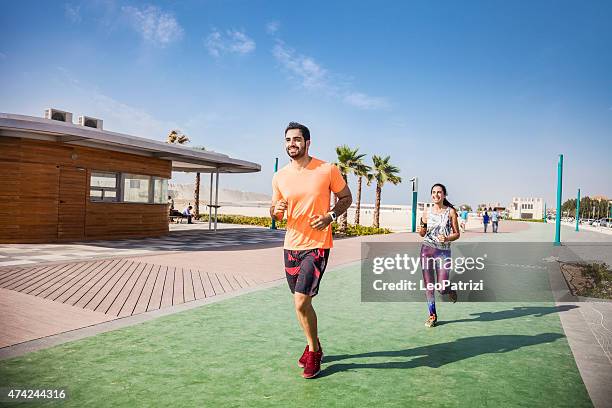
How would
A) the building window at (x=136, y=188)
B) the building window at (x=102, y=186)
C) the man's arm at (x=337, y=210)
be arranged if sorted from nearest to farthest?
the man's arm at (x=337, y=210) → the building window at (x=102, y=186) → the building window at (x=136, y=188)

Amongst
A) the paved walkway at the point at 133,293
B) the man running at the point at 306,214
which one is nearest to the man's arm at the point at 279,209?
the man running at the point at 306,214

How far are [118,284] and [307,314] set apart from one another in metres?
5.19

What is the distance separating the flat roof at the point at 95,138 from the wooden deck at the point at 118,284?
4.90 m

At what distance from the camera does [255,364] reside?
4.04m

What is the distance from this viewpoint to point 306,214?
361cm

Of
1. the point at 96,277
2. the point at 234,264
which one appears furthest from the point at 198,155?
the point at 96,277

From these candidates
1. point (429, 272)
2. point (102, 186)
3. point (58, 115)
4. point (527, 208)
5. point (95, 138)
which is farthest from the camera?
point (527, 208)

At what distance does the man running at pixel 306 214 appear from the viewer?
11.9 ft

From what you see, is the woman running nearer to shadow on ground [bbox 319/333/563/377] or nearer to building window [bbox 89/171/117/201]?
shadow on ground [bbox 319/333/563/377]

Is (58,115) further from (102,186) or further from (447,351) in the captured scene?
(447,351)

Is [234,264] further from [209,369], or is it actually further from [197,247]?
[209,369]

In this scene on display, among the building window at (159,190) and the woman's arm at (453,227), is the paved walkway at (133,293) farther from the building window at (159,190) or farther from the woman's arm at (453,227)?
the building window at (159,190)

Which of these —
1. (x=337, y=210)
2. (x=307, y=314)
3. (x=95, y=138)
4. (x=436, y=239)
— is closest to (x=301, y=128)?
(x=337, y=210)

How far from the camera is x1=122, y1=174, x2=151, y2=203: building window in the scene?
16.8 metres
